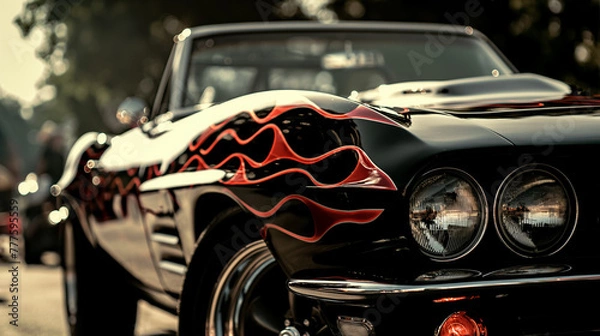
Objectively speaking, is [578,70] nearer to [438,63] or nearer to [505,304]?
[438,63]

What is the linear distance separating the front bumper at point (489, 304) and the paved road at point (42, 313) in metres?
2.87

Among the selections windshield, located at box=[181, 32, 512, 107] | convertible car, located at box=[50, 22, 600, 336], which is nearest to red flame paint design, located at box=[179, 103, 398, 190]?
convertible car, located at box=[50, 22, 600, 336]

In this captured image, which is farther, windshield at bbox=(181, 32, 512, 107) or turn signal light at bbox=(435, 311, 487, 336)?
windshield at bbox=(181, 32, 512, 107)

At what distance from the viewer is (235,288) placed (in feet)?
9.14

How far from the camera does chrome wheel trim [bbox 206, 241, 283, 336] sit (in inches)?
108

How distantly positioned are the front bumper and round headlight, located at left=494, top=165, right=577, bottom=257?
99mm

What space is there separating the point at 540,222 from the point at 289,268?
62 centimetres

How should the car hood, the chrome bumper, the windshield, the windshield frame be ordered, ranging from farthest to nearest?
the windshield frame < the windshield < the car hood < the chrome bumper

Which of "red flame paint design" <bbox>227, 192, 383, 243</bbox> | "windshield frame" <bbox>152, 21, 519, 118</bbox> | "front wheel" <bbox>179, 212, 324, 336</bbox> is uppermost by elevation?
"windshield frame" <bbox>152, 21, 519, 118</bbox>

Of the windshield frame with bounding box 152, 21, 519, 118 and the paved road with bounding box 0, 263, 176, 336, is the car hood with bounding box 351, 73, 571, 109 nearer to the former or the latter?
the windshield frame with bounding box 152, 21, 519, 118

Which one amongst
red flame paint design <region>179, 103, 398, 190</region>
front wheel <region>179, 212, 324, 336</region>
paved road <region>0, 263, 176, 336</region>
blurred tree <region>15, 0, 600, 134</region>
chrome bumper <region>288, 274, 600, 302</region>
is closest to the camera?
chrome bumper <region>288, 274, 600, 302</region>

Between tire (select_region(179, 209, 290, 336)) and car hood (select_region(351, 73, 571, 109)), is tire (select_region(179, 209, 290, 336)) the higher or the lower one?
the lower one

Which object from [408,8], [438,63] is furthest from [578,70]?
[438,63]

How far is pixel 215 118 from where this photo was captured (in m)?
3.02
